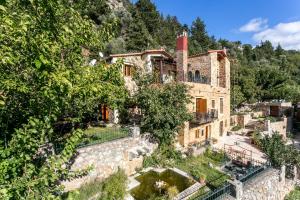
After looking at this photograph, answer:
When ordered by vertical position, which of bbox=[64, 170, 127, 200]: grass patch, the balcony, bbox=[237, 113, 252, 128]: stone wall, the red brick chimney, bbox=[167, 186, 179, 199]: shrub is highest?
the red brick chimney

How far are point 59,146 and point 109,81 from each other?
512cm

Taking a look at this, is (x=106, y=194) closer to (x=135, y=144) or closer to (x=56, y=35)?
(x=135, y=144)

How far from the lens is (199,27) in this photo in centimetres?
8650

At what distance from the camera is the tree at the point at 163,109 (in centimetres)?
1688

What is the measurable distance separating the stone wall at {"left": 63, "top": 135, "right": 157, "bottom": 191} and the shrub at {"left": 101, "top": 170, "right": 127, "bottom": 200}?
0.90m

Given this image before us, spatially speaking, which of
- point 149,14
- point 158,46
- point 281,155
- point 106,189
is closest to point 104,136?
point 106,189

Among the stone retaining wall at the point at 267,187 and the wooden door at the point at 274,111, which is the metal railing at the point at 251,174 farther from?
the wooden door at the point at 274,111

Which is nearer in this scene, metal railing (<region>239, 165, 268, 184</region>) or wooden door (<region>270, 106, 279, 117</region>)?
metal railing (<region>239, 165, 268, 184</region>)

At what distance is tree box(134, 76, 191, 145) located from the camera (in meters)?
16.9

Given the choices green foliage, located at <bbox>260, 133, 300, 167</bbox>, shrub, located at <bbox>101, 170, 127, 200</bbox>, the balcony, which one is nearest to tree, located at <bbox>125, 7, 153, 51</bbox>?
the balcony

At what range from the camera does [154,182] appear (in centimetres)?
1392

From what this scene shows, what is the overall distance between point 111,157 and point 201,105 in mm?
11418

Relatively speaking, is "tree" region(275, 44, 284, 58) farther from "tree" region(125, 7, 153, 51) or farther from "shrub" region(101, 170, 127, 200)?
"shrub" region(101, 170, 127, 200)

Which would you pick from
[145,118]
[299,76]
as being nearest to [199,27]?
[299,76]
